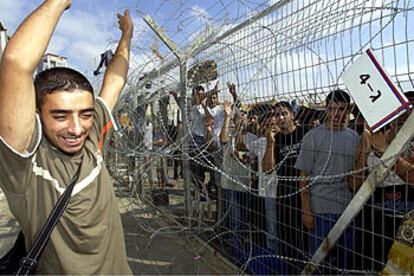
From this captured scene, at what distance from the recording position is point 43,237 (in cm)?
124

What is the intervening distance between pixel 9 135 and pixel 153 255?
299 cm

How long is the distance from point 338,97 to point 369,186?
568 mm

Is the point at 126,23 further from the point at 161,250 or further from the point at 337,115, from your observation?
the point at 161,250

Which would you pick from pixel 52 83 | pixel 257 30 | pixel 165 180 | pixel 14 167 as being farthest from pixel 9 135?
pixel 165 180

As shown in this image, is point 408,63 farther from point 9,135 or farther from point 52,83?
point 9,135

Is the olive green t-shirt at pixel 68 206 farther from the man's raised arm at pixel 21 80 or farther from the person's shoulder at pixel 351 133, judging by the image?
the person's shoulder at pixel 351 133

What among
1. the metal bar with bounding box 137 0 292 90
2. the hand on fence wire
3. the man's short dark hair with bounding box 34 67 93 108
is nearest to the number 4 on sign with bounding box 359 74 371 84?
the metal bar with bounding box 137 0 292 90

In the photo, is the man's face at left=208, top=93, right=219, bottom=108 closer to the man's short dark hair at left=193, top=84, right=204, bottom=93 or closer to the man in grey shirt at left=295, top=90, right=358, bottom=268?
the man's short dark hair at left=193, top=84, right=204, bottom=93

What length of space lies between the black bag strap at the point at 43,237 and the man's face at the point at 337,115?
66.0 inches

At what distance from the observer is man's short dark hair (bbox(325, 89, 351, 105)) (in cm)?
214

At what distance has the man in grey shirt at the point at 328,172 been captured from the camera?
8.05ft

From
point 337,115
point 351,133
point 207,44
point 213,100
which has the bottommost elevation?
point 351,133

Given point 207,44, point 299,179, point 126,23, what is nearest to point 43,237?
point 126,23

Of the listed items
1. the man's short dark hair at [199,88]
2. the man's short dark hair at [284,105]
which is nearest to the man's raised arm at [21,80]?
the man's short dark hair at [284,105]
